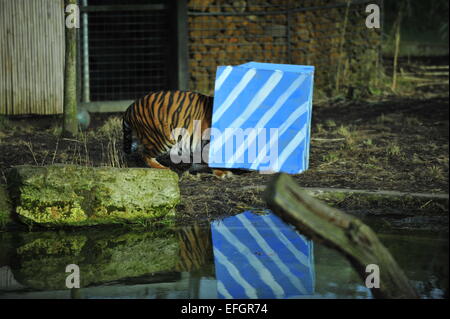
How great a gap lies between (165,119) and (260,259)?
268 cm

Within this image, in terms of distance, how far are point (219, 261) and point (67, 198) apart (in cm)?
150

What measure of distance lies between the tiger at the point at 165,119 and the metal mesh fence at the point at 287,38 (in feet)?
13.9

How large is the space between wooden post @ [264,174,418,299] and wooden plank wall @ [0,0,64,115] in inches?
294

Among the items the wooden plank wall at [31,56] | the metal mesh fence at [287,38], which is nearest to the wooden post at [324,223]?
the wooden plank wall at [31,56]

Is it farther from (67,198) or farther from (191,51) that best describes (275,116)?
(191,51)

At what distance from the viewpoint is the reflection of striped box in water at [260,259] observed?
17.0ft

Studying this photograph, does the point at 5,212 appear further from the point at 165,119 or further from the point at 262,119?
the point at 262,119

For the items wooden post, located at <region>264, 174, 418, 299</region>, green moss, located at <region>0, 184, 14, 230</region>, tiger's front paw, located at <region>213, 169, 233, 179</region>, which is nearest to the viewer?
wooden post, located at <region>264, 174, 418, 299</region>

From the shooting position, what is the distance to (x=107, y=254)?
19.8 feet

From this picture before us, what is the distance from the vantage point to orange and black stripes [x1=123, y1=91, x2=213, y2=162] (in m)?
8.06

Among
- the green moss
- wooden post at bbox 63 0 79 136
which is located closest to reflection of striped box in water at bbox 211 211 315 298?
the green moss

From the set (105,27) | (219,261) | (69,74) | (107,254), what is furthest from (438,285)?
(105,27)

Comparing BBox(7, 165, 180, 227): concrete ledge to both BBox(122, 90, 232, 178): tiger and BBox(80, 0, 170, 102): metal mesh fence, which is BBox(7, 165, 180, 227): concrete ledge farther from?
BBox(80, 0, 170, 102): metal mesh fence

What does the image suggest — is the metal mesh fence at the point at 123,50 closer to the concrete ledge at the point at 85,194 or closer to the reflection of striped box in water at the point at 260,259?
the concrete ledge at the point at 85,194
